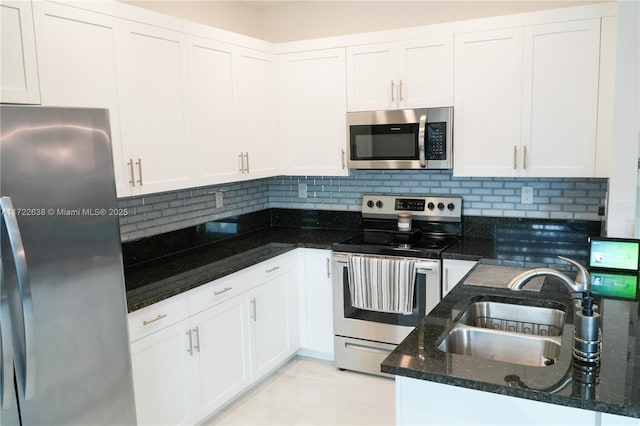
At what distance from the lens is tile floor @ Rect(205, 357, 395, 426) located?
298cm

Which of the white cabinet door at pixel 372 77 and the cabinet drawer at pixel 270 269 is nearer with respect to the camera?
the cabinet drawer at pixel 270 269

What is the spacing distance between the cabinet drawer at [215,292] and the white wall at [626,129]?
207 centimetres

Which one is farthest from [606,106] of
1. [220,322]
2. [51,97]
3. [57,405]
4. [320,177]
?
[57,405]

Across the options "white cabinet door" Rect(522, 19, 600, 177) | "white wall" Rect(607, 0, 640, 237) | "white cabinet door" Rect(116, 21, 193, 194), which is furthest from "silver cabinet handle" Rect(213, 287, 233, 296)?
"white wall" Rect(607, 0, 640, 237)

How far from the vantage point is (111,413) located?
2115 mm

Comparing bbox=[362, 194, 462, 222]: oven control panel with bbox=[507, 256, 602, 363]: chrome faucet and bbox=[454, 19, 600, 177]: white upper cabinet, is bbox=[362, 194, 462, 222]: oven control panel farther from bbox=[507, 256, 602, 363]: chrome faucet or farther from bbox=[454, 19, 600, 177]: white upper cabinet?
bbox=[507, 256, 602, 363]: chrome faucet

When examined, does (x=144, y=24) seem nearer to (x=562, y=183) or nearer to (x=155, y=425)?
(x=155, y=425)

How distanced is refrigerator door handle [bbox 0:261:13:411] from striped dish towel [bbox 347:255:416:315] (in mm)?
2096

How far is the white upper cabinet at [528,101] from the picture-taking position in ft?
9.62

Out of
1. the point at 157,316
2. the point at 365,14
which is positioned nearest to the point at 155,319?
the point at 157,316

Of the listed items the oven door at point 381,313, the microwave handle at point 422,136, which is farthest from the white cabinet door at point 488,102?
the oven door at point 381,313

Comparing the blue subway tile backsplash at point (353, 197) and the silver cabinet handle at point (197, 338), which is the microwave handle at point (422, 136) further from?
the silver cabinet handle at point (197, 338)

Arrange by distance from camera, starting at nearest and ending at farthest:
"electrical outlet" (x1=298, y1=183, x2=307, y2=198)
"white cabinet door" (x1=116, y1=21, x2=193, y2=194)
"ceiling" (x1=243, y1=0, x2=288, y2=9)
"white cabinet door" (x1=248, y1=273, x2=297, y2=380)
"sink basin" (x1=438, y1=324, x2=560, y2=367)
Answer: "sink basin" (x1=438, y1=324, x2=560, y2=367) < "white cabinet door" (x1=116, y1=21, x2=193, y2=194) < "white cabinet door" (x1=248, y1=273, x2=297, y2=380) < "ceiling" (x1=243, y1=0, x2=288, y2=9) < "electrical outlet" (x1=298, y1=183, x2=307, y2=198)

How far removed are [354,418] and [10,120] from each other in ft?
7.75
